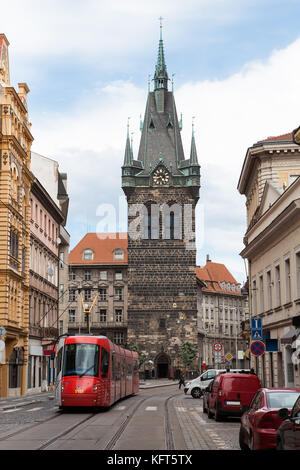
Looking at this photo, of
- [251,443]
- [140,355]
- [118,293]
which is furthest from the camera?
[118,293]

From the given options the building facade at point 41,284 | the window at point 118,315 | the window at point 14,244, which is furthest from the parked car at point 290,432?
the window at point 118,315

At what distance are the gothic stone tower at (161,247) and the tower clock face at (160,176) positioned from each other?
0.14 meters

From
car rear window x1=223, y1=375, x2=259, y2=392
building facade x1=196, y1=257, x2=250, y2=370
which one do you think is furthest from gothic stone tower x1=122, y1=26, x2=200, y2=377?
car rear window x1=223, y1=375, x2=259, y2=392

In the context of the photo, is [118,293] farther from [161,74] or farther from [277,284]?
[277,284]

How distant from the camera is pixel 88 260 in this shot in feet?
372

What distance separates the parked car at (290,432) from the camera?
33.0 ft

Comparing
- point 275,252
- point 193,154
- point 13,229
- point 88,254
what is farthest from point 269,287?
point 88,254

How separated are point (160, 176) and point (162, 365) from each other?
2568cm

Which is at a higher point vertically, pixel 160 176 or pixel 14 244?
pixel 160 176

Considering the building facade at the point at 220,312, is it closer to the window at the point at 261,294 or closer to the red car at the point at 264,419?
the window at the point at 261,294

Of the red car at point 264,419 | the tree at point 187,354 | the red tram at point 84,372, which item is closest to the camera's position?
the red car at point 264,419

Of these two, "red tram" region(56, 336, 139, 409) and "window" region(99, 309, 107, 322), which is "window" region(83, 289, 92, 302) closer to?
"window" region(99, 309, 107, 322)

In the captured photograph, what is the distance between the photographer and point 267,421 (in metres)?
13.2
